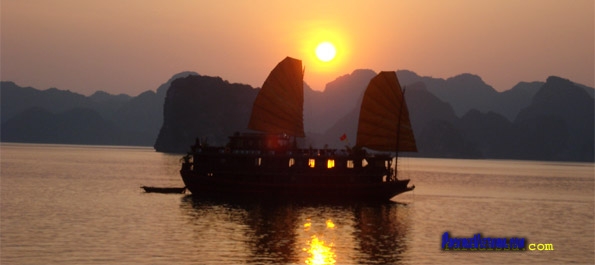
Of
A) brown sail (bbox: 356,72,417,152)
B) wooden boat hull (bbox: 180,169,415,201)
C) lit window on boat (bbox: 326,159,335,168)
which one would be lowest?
wooden boat hull (bbox: 180,169,415,201)

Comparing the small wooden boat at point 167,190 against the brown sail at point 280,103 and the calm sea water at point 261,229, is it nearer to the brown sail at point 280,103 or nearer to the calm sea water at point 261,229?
the calm sea water at point 261,229

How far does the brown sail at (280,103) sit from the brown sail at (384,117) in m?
5.89

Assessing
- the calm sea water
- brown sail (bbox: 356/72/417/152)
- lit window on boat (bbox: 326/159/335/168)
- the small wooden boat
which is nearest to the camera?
the calm sea water

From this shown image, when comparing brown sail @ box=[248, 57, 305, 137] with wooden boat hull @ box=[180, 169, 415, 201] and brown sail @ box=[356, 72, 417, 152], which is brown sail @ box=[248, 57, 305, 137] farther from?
brown sail @ box=[356, 72, 417, 152]

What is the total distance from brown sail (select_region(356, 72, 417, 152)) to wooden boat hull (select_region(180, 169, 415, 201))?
5.00m

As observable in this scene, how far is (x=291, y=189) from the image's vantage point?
207 ft

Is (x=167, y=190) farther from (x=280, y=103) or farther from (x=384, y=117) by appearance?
(x=384, y=117)

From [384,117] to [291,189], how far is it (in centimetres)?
1115

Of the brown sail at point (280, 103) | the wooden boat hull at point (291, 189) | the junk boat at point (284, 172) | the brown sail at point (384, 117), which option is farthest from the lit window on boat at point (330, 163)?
the brown sail at point (280, 103)

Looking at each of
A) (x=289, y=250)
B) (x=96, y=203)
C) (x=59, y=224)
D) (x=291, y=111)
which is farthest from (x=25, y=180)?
(x=289, y=250)

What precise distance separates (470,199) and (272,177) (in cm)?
2666

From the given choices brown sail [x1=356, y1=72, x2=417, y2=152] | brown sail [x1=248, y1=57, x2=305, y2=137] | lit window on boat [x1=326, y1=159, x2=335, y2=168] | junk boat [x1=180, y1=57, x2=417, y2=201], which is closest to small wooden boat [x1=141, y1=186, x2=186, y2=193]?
junk boat [x1=180, y1=57, x2=417, y2=201]

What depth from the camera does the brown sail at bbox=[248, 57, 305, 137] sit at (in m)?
67.0

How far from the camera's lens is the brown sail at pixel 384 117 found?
220 feet
